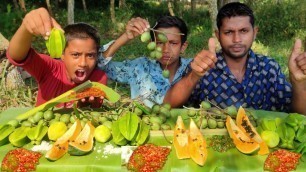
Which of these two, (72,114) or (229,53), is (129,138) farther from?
(229,53)

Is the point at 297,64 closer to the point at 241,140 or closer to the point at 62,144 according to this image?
the point at 241,140

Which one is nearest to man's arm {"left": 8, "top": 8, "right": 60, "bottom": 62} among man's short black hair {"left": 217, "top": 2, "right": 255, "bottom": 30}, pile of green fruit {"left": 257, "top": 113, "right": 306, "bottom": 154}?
pile of green fruit {"left": 257, "top": 113, "right": 306, "bottom": 154}

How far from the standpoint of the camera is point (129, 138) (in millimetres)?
1912

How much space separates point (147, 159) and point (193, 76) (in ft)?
2.30

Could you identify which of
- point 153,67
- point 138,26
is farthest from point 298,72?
point 153,67

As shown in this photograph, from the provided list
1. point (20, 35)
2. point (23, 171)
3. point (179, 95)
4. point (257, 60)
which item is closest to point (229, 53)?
point (257, 60)

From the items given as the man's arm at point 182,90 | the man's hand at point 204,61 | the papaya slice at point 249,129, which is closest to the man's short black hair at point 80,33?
the man's arm at point 182,90

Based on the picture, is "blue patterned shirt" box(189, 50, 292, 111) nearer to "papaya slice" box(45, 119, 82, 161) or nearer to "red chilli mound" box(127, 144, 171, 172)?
"red chilli mound" box(127, 144, 171, 172)

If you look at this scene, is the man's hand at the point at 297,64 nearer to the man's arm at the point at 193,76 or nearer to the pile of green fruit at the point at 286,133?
the pile of green fruit at the point at 286,133

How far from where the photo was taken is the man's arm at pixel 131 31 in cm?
234

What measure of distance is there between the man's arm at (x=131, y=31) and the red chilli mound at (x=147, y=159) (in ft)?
2.60

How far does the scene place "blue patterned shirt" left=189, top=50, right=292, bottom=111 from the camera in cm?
288

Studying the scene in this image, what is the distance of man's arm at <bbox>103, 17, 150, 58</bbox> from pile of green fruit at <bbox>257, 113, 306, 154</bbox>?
3.02 feet

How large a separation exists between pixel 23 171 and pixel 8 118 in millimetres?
629
